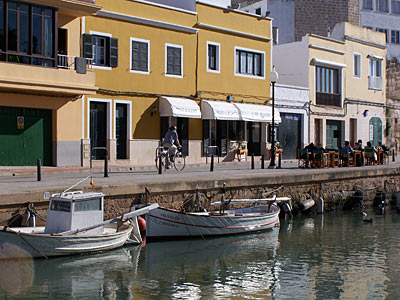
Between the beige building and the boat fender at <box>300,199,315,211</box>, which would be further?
the beige building

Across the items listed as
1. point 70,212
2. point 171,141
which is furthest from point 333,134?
point 70,212

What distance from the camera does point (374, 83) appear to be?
41750mm

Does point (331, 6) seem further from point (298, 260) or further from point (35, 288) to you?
point (35, 288)

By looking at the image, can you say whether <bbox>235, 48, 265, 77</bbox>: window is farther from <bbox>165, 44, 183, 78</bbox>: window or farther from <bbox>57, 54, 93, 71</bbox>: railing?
<bbox>57, 54, 93, 71</bbox>: railing

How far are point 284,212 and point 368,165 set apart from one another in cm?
1014

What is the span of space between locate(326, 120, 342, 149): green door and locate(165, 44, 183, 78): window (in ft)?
42.1

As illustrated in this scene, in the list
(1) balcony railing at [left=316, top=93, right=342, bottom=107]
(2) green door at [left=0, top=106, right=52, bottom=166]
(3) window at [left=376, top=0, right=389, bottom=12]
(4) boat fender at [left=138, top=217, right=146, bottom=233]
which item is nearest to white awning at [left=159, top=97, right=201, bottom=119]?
(2) green door at [left=0, top=106, right=52, bottom=166]

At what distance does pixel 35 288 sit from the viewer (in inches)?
480

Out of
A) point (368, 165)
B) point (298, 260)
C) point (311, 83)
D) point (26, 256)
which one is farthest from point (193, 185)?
point (311, 83)

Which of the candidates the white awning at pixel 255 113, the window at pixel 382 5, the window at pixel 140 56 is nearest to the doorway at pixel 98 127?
the window at pixel 140 56

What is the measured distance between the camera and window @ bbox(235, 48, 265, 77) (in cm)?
3198

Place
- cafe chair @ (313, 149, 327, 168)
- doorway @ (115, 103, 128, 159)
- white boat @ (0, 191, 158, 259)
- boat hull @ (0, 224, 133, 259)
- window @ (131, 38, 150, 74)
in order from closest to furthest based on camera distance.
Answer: boat hull @ (0, 224, 133, 259) → white boat @ (0, 191, 158, 259) → doorway @ (115, 103, 128, 159) → window @ (131, 38, 150, 74) → cafe chair @ (313, 149, 327, 168)

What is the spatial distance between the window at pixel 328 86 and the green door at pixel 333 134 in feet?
3.99

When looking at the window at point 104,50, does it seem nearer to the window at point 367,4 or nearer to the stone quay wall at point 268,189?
the stone quay wall at point 268,189
